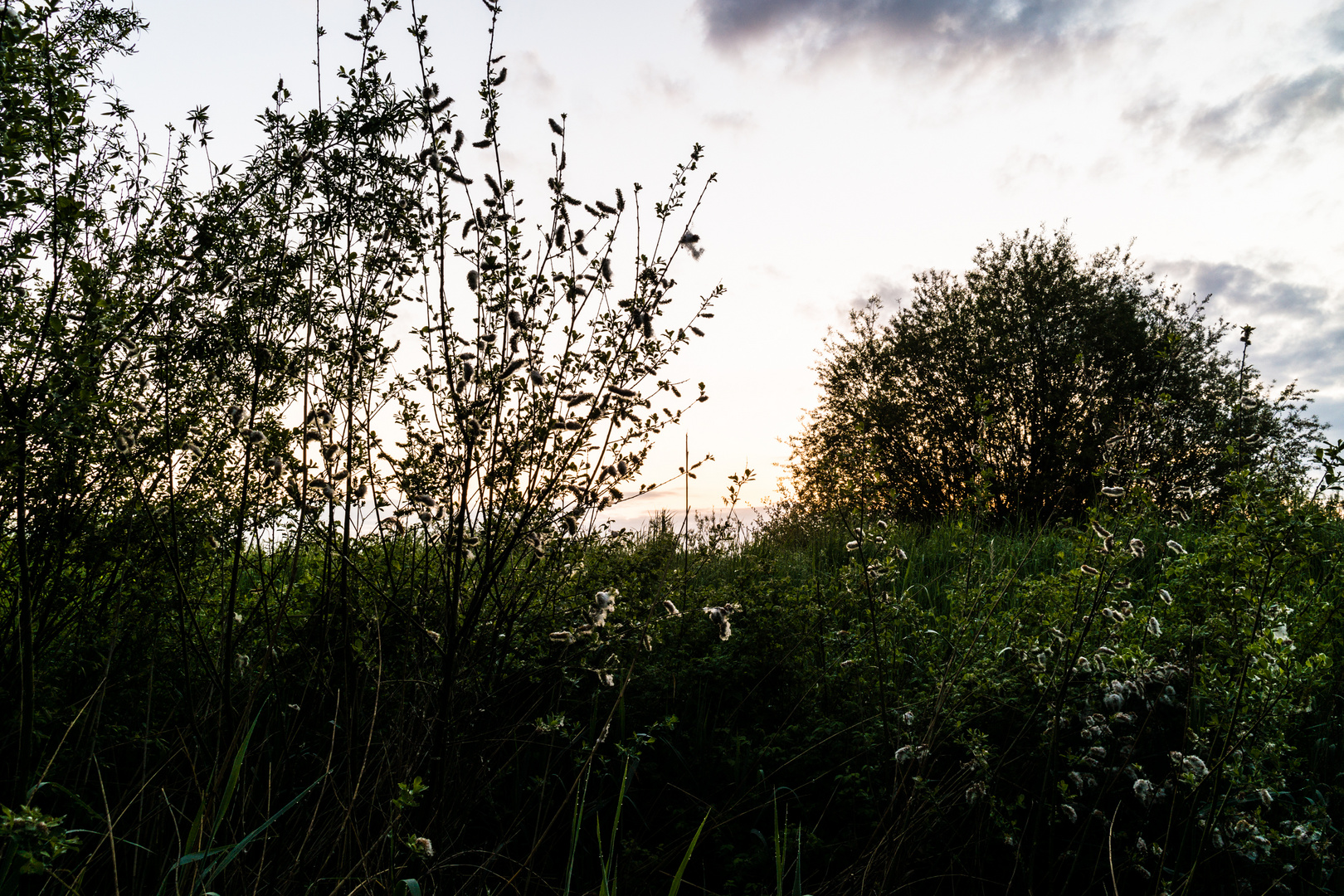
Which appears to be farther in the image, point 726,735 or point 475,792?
point 726,735

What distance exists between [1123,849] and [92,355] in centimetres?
436

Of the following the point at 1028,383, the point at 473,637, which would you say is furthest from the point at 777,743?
the point at 1028,383

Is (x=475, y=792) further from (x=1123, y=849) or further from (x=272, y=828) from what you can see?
(x=1123, y=849)

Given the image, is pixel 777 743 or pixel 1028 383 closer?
pixel 777 743

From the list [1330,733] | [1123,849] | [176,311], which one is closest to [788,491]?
[1330,733]

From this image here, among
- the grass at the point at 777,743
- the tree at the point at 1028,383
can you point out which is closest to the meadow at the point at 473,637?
the grass at the point at 777,743

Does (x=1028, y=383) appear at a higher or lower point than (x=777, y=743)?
higher

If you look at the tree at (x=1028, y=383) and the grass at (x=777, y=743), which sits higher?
the tree at (x=1028, y=383)

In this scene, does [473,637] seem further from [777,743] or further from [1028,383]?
[1028,383]

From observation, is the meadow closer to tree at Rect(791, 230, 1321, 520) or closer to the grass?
the grass

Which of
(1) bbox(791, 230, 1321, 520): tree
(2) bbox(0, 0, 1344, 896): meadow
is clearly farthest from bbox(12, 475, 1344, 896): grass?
(1) bbox(791, 230, 1321, 520): tree

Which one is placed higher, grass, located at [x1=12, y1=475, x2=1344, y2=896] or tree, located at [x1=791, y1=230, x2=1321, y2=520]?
tree, located at [x1=791, y1=230, x2=1321, y2=520]

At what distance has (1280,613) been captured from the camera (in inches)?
115

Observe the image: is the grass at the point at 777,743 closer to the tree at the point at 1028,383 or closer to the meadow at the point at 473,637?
the meadow at the point at 473,637
